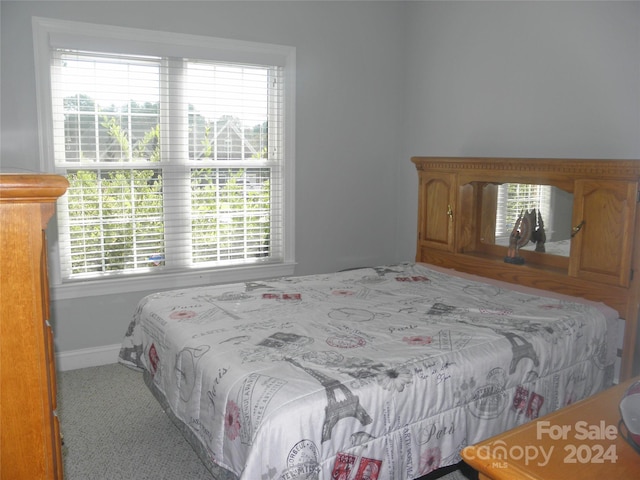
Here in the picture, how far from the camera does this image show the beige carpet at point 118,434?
96.0 inches

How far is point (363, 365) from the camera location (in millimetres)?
1972

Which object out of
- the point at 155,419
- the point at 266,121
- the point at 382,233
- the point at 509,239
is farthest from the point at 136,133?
the point at 509,239

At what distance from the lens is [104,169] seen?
11.7 ft

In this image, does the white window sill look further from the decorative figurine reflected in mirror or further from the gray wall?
the decorative figurine reflected in mirror

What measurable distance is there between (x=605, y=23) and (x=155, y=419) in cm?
335

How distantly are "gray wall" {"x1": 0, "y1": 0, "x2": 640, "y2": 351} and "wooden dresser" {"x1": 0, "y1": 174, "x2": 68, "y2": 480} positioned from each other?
9.20 ft

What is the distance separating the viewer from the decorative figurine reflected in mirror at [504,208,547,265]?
333 cm

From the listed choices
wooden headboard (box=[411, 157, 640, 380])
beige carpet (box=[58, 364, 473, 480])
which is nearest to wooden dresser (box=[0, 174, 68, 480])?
beige carpet (box=[58, 364, 473, 480])

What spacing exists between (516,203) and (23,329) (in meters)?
3.11

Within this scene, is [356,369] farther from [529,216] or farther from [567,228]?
[529,216]

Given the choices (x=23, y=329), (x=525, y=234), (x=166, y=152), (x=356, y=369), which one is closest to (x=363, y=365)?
(x=356, y=369)

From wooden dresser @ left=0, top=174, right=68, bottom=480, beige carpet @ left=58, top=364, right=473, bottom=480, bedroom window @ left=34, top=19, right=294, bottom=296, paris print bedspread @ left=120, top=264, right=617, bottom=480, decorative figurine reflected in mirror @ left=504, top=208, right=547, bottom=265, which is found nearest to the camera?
wooden dresser @ left=0, top=174, right=68, bottom=480

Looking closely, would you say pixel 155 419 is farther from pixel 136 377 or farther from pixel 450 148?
pixel 450 148

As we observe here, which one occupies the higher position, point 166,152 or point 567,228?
point 166,152
